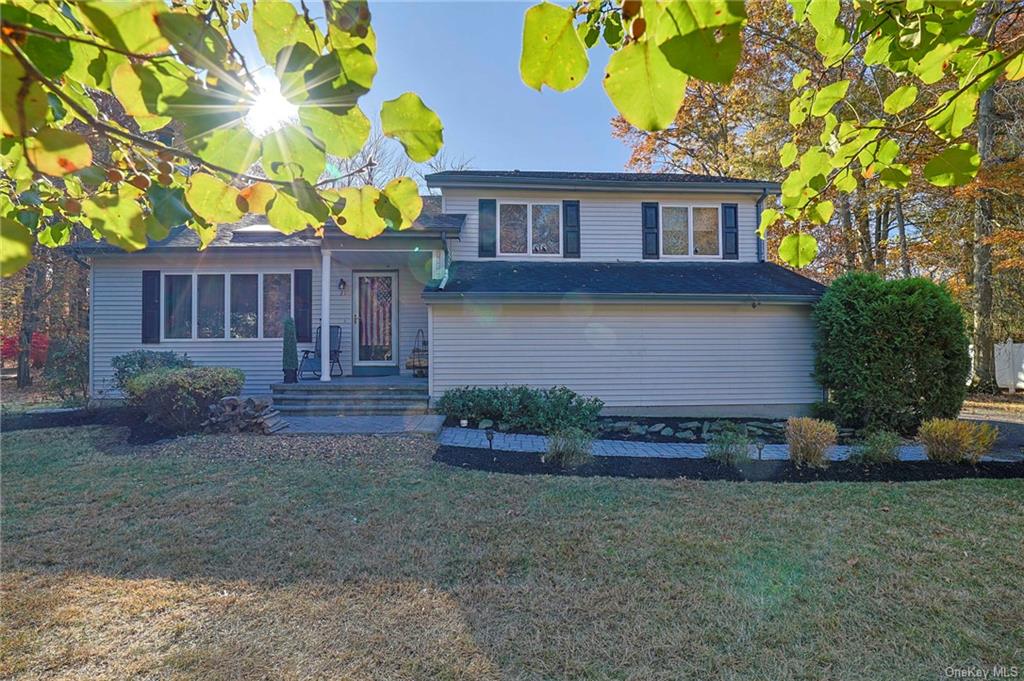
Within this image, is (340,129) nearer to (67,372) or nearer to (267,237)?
(267,237)

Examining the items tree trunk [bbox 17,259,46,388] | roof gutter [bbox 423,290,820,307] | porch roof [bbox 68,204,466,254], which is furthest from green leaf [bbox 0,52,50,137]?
tree trunk [bbox 17,259,46,388]

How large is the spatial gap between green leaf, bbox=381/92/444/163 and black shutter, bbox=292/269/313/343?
37.2 ft

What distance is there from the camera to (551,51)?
2.80 ft

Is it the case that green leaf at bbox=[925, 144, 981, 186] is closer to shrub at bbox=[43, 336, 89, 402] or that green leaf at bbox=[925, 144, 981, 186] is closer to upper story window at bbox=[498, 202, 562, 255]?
upper story window at bbox=[498, 202, 562, 255]

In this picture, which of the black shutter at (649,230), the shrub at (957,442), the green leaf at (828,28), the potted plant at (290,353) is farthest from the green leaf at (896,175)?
the black shutter at (649,230)

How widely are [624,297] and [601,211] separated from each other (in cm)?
292

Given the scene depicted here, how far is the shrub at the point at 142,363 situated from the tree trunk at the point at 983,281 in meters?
21.8

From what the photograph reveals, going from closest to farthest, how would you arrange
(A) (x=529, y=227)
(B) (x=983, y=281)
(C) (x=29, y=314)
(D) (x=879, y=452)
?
(D) (x=879, y=452), (A) (x=529, y=227), (B) (x=983, y=281), (C) (x=29, y=314)

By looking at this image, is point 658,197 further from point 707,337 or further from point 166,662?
point 166,662

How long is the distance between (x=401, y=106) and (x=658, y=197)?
11.9 metres

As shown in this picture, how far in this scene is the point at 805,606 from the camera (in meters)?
3.11

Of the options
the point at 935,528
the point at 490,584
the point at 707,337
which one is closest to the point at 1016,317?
the point at 707,337

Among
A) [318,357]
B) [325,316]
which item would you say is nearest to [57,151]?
[325,316]

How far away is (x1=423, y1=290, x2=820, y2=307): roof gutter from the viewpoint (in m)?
9.38
